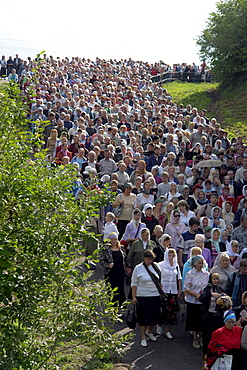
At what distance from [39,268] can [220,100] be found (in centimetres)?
3303

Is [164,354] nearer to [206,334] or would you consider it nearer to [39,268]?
[206,334]

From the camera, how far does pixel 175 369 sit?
9.49 m

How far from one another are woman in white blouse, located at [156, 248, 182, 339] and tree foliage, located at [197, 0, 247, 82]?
27703mm

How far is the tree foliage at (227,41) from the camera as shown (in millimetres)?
36969

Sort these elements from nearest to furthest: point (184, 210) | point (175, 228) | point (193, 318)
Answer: point (193, 318)
point (175, 228)
point (184, 210)

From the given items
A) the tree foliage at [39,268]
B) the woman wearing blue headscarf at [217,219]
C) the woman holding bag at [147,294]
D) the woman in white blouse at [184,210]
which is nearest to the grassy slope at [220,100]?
the woman wearing blue headscarf at [217,219]

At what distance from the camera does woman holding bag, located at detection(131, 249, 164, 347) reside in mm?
10438

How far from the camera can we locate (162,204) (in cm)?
1421

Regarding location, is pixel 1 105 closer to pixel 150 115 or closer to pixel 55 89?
pixel 150 115

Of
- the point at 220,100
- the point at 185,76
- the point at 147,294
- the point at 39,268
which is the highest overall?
the point at 185,76

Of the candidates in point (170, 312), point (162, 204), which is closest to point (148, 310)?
point (170, 312)

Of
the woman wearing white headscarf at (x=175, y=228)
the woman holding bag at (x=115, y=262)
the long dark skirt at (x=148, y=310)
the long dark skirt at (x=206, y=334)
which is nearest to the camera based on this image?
the long dark skirt at (x=206, y=334)

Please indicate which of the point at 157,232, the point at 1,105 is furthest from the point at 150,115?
the point at 1,105

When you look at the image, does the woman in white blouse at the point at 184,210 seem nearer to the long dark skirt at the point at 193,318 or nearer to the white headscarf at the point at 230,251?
the white headscarf at the point at 230,251
